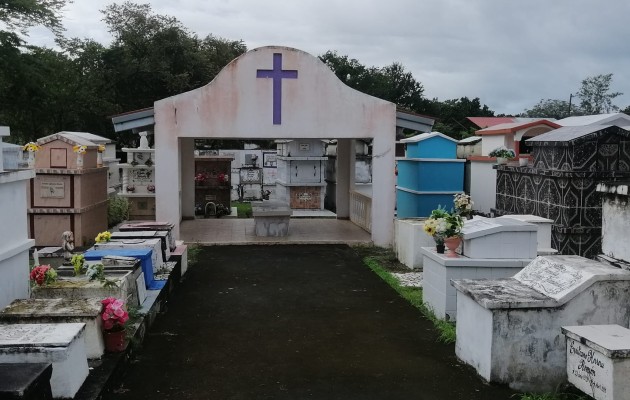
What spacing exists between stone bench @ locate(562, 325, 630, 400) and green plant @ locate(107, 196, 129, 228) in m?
14.1

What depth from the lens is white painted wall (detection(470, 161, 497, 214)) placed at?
1939 cm

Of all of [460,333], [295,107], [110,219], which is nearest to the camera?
[460,333]

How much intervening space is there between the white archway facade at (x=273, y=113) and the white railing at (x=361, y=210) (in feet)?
6.73

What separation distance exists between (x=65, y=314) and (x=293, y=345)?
2.81 meters

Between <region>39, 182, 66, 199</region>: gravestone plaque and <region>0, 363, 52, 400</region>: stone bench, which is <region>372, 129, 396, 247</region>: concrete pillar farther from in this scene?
<region>0, 363, 52, 400</region>: stone bench

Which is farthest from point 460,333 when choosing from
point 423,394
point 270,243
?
point 270,243

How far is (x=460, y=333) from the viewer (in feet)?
23.5

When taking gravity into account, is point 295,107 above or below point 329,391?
above

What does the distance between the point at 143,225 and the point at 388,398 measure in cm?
688

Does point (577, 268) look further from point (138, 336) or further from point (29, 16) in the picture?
point (29, 16)

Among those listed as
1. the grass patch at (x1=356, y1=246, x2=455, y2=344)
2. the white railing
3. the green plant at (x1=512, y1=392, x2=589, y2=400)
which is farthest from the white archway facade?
the green plant at (x1=512, y1=392, x2=589, y2=400)

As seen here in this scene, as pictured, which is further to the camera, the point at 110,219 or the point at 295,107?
the point at 110,219

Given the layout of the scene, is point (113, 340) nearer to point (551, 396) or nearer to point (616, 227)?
point (551, 396)

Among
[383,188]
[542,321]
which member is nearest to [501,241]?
[542,321]
